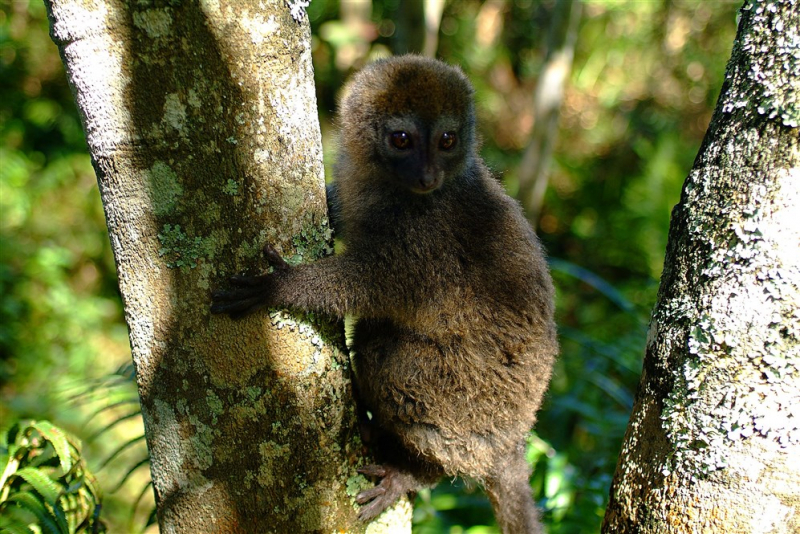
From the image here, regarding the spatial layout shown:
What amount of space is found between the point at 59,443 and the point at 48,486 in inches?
7.7

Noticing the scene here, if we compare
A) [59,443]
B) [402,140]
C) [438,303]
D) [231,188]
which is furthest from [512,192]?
[231,188]

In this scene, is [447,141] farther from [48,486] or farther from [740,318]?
[48,486]

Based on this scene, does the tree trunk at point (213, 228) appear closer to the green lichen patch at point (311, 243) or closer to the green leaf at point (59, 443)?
the green lichen patch at point (311, 243)

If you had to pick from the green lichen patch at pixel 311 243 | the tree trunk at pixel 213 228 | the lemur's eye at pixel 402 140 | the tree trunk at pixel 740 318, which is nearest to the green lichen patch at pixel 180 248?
the tree trunk at pixel 213 228

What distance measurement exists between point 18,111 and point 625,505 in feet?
27.3

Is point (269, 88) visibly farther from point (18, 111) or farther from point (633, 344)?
point (18, 111)

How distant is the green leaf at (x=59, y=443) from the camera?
2.88m

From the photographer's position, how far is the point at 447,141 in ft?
11.8

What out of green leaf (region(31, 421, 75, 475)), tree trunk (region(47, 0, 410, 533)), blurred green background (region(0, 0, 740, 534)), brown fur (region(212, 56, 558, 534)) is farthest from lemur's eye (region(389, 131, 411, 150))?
green leaf (region(31, 421, 75, 475))

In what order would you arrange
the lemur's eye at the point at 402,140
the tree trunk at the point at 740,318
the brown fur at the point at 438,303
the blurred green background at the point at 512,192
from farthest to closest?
the blurred green background at the point at 512,192
the lemur's eye at the point at 402,140
the brown fur at the point at 438,303
the tree trunk at the point at 740,318

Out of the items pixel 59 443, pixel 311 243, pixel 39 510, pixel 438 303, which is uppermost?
pixel 311 243

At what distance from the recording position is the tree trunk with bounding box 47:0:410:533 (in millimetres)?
2152

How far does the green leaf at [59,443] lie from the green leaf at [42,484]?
0.28 feet

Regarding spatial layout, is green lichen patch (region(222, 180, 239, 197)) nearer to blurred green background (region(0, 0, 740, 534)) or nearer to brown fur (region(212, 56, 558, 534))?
brown fur (region(212, 56, 558, 534))
